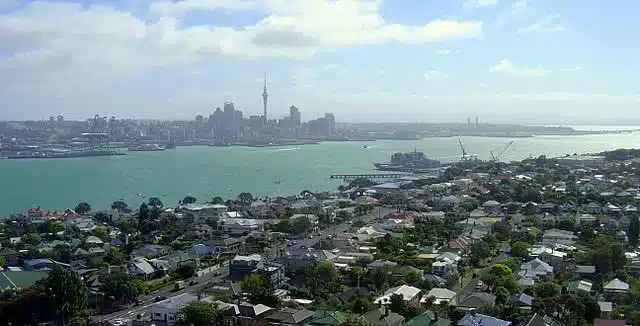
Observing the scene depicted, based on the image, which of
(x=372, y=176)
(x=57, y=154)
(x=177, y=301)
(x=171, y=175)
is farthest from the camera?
(x=57, y=154)

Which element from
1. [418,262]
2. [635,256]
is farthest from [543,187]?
[418,262]

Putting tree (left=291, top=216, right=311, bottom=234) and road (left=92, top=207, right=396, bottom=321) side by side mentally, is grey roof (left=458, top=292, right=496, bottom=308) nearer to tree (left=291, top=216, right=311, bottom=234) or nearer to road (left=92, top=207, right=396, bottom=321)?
road (left=92, top=207, right=396, bottom=321)

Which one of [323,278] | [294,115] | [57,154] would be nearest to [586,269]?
[323,278]

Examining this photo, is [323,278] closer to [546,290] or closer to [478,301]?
[478,301]

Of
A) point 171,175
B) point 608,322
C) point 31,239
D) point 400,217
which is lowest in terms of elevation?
point 171,175

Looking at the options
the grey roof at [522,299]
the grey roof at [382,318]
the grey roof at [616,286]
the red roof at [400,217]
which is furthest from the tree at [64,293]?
the red roof at [400,217]

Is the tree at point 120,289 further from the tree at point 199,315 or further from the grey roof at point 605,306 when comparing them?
the grey roof at point 605,306
